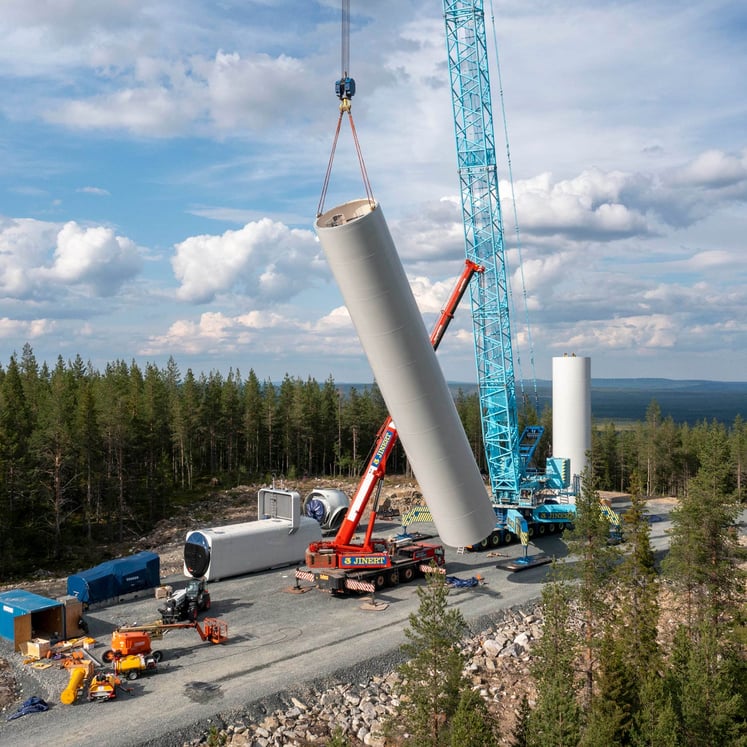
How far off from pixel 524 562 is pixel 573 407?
538 inches

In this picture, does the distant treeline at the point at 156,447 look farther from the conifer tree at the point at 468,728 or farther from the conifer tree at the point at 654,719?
the conifer tree at the point at 468,728

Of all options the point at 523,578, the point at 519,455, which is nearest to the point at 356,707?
the point at 523,578

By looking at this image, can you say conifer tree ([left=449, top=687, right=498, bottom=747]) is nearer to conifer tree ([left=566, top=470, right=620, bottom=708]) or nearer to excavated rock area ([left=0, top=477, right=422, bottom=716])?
conifer tree ([left=566, top=470, right=620, bottom=708])

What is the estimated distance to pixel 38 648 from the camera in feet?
65.0

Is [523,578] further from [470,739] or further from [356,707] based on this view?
[470,739]

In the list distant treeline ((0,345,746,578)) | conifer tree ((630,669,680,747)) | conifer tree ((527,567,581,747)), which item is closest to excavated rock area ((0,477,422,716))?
distant treeline ((0,345,746,578))

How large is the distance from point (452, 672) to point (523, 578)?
15.8 m

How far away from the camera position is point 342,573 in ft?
85.5

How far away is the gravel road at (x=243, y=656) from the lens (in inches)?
628

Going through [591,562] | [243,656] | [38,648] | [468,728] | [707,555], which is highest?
[591,562]

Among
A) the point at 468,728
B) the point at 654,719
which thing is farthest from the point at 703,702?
the point at 468,728

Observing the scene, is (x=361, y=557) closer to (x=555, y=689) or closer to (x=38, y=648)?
(x=38, y=648)

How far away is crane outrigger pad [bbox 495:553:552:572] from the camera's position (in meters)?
30.3

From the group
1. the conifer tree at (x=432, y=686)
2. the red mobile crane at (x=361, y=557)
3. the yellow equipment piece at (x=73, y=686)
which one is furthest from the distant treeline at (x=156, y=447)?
the yellow equipment piece at (x=73, y=686)
